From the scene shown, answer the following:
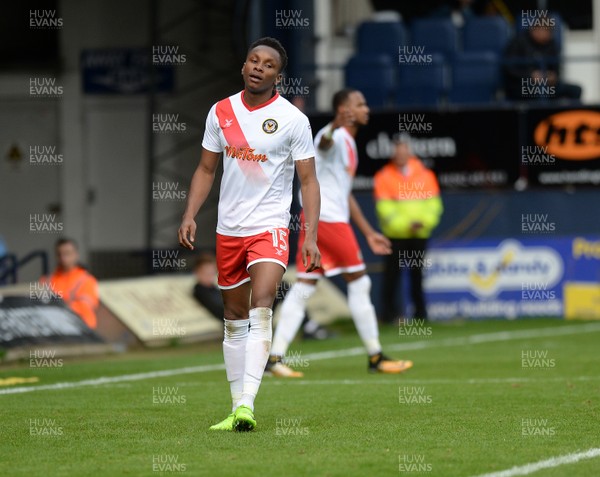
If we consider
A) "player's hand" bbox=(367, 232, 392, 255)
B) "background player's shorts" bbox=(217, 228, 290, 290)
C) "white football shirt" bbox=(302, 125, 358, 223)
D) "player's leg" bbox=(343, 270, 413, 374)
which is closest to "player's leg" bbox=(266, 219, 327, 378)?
"white football shirt" bbox=(302, 125, 358, 223)

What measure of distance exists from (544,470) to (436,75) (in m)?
15.0

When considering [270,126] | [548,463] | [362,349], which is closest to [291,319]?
[362,349]

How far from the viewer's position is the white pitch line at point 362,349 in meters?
11.8

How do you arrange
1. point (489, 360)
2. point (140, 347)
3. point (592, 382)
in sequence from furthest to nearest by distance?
point (140, 347) < point (489, 360) < point (592, 382)

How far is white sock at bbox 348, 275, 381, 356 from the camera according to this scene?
487 inches

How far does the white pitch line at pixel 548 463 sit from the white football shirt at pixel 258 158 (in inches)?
94.2

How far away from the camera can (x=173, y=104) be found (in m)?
24.4

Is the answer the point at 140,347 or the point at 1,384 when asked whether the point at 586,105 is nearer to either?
the point at 140,347

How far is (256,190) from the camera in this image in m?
8.56

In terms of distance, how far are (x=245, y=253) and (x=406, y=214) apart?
11406mm

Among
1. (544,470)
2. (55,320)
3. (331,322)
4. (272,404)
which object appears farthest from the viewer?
(331,322)

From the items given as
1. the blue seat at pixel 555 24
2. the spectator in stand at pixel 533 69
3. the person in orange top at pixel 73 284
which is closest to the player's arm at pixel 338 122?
the person in orange top at pixel 73 284

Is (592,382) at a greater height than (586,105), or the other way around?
(586,105)

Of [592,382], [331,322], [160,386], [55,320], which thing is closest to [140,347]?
[55,320]
